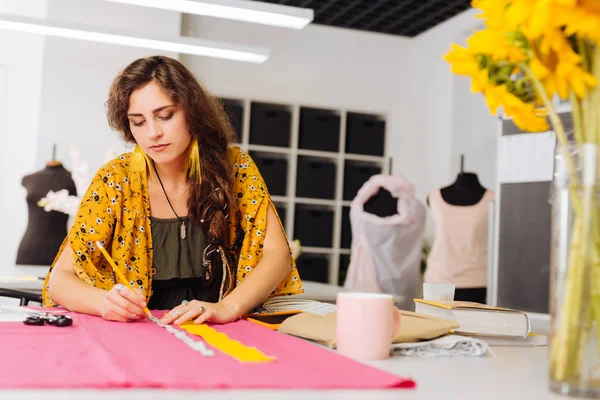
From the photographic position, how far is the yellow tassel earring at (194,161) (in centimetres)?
186

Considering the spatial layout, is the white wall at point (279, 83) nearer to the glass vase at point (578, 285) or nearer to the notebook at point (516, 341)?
the notebook at point (516, 341)

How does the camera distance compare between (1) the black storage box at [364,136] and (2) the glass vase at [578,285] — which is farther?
(1) the black storage box at [364,136]

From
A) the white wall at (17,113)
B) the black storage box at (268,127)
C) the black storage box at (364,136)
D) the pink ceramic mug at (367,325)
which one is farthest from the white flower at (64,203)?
the pink ceramic mug at (367,325)

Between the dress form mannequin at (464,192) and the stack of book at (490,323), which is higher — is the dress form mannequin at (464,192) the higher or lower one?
the higher one

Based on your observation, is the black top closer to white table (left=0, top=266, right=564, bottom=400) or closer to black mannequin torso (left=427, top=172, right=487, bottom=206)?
white table (left=0, top=266, right=564, bottom=400)

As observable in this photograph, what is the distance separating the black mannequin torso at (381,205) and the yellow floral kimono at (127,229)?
2.85m

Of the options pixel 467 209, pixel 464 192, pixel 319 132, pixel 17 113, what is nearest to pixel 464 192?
pixel 464 192

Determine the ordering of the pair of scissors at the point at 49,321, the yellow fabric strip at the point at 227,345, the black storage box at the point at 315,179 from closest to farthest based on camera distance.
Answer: the yellow fabric strip at the point at 227,345
the pair of scissors at the point at 49,321
the black storage box at the point at 315,179

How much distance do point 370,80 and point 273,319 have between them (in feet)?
18.3

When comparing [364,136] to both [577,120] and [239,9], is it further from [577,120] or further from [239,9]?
[577,120]

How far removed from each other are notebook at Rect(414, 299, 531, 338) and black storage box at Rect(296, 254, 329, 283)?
4907 millimetres

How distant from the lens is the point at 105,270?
173 centimetres

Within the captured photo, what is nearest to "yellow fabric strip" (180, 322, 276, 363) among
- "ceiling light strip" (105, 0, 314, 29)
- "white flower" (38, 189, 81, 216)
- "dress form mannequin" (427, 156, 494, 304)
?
"ceiling light strip" (105, 0, 314, 29)

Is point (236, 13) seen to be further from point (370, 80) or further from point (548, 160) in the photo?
point (370, 80)
